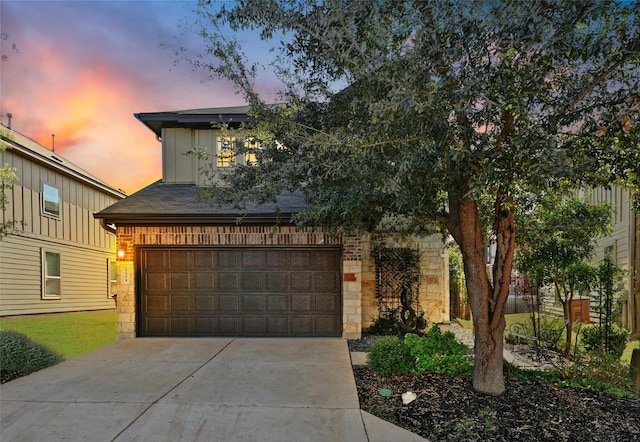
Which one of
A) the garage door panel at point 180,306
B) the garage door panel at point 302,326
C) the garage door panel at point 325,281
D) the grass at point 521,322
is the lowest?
the grass at point 521,322

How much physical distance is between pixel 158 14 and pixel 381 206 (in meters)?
4.32

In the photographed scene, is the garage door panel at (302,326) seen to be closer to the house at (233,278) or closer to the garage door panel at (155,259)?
the house at (233,278)

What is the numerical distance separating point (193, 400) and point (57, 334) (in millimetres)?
7243

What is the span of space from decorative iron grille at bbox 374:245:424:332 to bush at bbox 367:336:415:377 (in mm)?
3706

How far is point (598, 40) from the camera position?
3.92m

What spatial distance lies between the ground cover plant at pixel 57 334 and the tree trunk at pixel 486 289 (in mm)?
6588

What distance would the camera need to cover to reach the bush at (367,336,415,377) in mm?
5445

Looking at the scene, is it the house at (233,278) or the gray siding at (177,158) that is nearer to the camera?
the house at (233,278)

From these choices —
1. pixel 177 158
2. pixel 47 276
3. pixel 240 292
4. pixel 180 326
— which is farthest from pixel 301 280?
pixel 47 276

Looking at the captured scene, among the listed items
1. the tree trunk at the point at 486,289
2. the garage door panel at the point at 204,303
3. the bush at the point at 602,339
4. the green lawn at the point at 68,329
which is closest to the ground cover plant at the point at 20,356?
the green lawn at the point at 68,329

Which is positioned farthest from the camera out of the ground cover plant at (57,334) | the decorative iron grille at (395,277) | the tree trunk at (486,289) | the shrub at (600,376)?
the decorative iron grille at (395,277)

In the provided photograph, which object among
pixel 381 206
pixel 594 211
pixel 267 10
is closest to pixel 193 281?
pixel 381 206

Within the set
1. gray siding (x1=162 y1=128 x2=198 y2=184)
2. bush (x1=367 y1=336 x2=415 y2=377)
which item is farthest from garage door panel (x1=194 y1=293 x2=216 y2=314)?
bush (x1=367 y1=336 x2=415 y2=377)

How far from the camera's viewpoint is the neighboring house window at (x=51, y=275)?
11.2 metres
